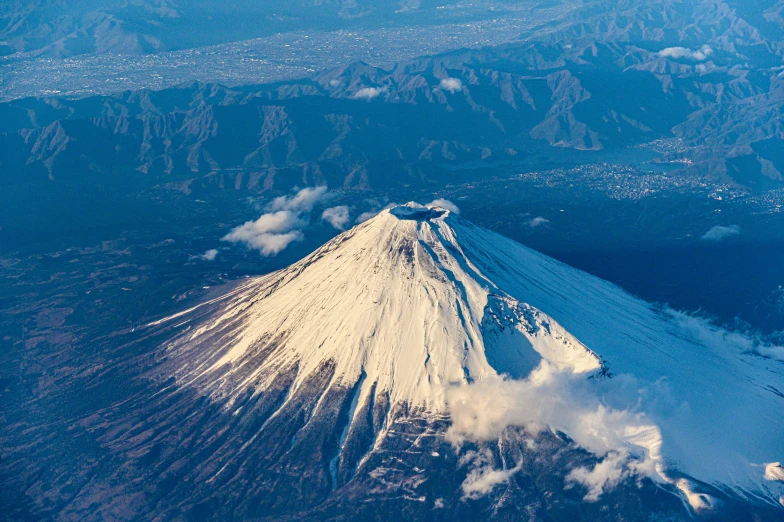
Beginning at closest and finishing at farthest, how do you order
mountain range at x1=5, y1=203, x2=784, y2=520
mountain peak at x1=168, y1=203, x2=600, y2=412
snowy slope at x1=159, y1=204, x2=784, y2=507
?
mountain range at x1=5, y1=203, x2=784, y2=520 → snowy slope at x1=159, y1=204, x2=784, y2=507 → mountain peak at x1=168, y1=203, x2=600, y2=412

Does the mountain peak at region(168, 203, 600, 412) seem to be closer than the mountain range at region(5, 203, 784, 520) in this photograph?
No

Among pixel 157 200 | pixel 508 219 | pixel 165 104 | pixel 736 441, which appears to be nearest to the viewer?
pixel 736 441

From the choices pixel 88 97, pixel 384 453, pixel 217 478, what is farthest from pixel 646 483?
pixel 88 97

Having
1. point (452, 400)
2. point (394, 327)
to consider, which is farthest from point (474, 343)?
point (394, 327)

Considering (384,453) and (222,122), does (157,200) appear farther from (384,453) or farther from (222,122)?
(384,453)

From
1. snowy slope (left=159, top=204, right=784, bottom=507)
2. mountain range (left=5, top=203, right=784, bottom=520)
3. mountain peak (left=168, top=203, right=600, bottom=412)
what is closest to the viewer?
mountain range (left=5, top=203, right=784, bottom=520)
